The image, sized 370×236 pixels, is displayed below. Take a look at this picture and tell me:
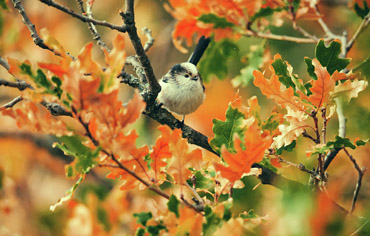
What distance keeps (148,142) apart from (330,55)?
6.58 ft

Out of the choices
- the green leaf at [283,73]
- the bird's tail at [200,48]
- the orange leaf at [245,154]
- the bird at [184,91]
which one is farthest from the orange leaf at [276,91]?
the bird at [184,91]

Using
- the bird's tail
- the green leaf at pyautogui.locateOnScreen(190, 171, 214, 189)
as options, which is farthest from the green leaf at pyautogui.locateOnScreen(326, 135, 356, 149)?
the bird's tail

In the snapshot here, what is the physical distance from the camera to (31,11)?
3.58 m

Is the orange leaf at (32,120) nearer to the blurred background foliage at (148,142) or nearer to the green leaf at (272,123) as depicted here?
the blurred background foliage at (148,142)

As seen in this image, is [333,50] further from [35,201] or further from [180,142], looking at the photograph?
[35,201]

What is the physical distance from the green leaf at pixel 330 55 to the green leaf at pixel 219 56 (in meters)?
0.87

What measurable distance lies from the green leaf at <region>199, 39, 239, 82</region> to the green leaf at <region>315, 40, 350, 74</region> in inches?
34.4

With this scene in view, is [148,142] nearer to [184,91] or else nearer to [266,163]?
[184,91]

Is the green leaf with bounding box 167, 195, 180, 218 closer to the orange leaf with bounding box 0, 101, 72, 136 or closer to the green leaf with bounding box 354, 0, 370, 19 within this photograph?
the orange leaf with bounding box 0, 101, 72, 136

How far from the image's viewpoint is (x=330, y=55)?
1.14 m

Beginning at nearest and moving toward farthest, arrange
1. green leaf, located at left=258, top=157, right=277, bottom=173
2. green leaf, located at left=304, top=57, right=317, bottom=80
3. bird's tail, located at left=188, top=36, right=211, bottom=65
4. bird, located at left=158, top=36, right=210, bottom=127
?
1. green leaf, located at left=304, top=57, right=317, bottom=80
2. green leaf, located at left=258, top=157, right=277, bottom=173
3. bird's tail, located at left=188, top=36, right=211, bottom=65
4. bird, located at left=158, top=36, right=210, bottom=127

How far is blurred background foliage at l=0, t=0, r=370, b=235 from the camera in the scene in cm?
81

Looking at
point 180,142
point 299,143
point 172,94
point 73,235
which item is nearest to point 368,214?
point 180,142

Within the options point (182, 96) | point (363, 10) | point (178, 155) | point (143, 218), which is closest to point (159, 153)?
point (178, 155)
